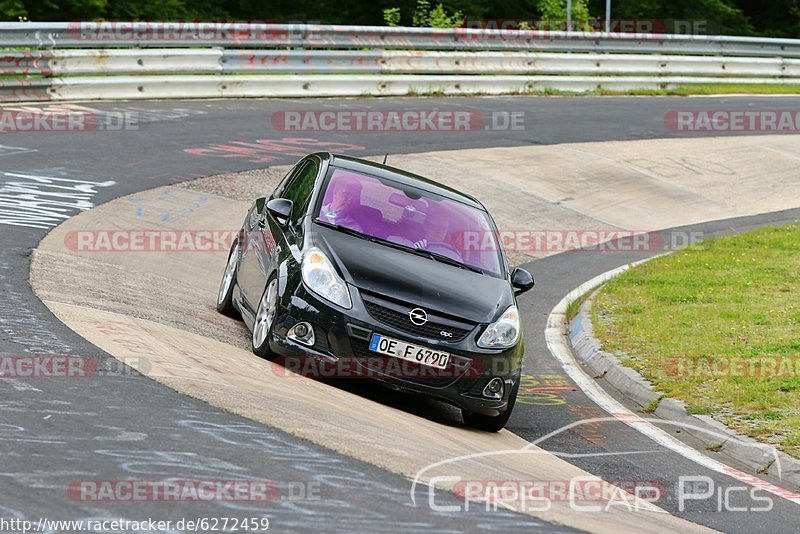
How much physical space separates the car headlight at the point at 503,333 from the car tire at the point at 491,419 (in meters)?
0.32

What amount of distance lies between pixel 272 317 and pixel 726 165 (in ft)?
53.7

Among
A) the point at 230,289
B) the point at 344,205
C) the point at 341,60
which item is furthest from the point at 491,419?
the point at 341,60

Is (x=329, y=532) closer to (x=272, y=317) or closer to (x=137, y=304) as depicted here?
(x=272, y=317)

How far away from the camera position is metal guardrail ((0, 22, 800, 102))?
21.6 metres

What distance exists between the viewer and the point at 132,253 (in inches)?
503

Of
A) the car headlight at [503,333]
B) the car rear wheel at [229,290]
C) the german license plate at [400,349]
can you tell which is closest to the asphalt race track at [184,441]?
the car headlight at [503,333]

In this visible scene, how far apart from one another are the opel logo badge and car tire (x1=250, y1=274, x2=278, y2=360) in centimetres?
103

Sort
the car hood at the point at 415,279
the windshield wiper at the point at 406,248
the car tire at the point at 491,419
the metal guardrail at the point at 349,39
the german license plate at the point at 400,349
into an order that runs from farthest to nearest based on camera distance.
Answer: the metal guardrail at the point at 349,39
the windshield wiper at the point at 406,248
the car tire at the point at 491,419
the car hood at the point at 415,279
the german license plate at the point at 400,349

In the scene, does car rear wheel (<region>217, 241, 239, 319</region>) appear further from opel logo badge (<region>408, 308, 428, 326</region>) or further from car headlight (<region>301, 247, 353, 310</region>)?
opel logo badge (<region>408, 308, 428, 326</region>)

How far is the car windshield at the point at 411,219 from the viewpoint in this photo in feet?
30.9

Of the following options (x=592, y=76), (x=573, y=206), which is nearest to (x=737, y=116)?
(x=592, y=76)

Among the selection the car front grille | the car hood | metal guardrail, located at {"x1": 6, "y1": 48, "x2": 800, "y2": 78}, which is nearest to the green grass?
the car hood

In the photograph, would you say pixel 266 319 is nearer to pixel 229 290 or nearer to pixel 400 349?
pixel 400 349

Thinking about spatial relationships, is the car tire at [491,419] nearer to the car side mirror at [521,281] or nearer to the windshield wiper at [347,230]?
the car side mirror at [521,281]
